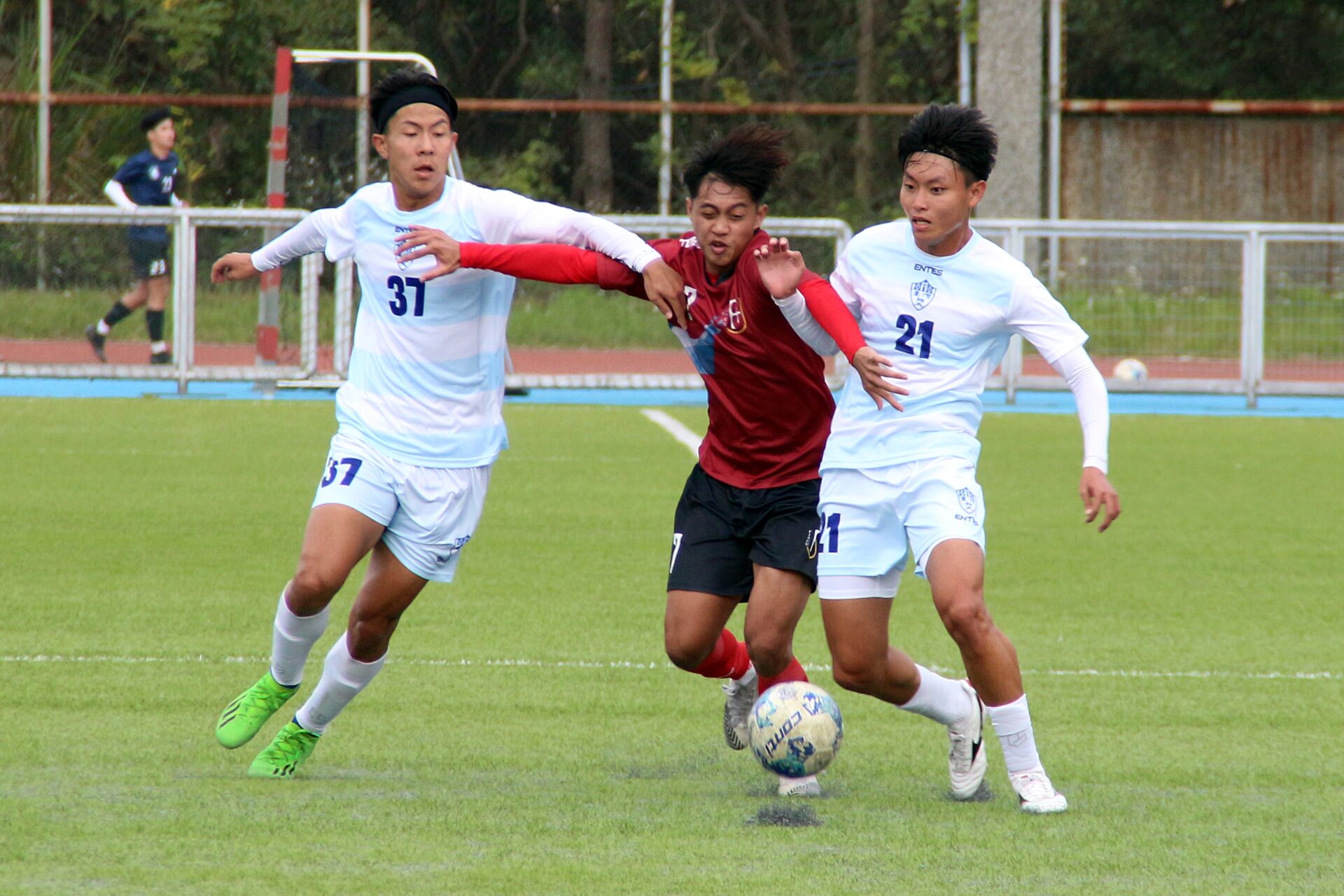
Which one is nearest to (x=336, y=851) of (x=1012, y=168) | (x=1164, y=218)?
(x=1012, y=168)

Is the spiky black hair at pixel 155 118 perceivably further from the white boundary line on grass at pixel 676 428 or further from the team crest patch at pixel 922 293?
the team crest patch at pixel 922 293

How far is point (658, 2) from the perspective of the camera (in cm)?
2358

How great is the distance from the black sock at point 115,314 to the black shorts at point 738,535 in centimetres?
1062

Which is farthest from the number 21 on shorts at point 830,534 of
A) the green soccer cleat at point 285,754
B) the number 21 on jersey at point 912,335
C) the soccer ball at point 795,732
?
the green soccer cleat at point 285,754

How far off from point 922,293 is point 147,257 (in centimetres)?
1117

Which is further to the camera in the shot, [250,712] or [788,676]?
[788,676]

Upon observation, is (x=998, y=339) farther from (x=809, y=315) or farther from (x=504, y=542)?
Result: (x=504, y=542)

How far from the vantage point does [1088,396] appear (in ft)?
15.3

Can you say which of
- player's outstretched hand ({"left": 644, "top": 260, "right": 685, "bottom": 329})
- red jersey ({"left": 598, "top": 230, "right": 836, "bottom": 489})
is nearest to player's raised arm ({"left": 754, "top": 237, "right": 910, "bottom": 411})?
→ red jersey ({"left": 598, "top": 230, "right": 836, "bottom": 489})

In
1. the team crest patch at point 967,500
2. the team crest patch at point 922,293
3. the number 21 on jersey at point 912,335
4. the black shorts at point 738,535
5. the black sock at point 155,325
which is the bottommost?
the black shorts at point 738,535

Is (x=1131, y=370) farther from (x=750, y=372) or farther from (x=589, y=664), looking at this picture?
(x=750, y=372)

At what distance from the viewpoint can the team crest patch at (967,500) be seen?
4.63 m

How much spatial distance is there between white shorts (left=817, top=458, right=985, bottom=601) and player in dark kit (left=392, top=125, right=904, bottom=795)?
1.06 ft

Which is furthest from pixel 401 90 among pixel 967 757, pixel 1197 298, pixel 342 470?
pixel 1197 298
